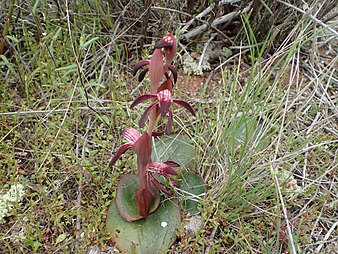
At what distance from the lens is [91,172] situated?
123cm

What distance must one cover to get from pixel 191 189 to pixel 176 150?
5.8 inches

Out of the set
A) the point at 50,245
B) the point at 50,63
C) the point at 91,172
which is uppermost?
the point at 50,63

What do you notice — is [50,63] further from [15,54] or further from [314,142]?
[314,142]

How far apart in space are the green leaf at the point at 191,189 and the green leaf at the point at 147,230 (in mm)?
60

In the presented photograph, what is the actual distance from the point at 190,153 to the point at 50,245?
52 centimetres

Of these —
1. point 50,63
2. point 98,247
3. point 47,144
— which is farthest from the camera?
point 50,63

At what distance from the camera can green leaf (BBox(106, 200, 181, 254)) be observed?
1070 mm

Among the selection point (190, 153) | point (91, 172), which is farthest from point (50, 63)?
point (190, 153)

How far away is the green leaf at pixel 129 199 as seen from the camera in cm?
110

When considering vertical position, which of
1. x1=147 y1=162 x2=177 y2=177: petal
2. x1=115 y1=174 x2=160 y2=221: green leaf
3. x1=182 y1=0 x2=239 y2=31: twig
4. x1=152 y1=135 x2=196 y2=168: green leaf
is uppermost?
x1=182 y1=0 x2=239 y2=31: twig

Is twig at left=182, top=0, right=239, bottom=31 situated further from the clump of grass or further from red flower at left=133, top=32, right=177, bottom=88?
red flower at left=133, top=32, right=177, bottom=88

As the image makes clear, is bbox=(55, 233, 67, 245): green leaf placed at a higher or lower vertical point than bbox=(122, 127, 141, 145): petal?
lower

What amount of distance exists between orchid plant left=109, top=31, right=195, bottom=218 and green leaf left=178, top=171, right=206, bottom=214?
0.06 meters

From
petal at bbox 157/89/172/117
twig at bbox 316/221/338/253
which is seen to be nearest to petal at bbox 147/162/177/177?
petal at bbox 157/89/172/117
